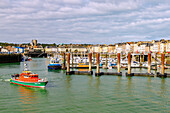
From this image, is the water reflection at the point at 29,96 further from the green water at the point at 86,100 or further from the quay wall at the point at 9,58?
the quay wall at the point at 9,58

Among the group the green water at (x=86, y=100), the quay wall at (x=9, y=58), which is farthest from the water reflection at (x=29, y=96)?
the quay wall at (x=9, y=58)

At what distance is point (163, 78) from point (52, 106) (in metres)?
33.8

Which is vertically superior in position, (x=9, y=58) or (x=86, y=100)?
(x=9, y=58)

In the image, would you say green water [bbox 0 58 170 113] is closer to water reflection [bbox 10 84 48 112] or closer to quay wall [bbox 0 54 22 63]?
water reflection [bbox 10 84 48 112]

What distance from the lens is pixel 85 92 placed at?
→ 38156 mm

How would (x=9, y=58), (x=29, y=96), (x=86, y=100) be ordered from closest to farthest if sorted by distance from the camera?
(x=86, y=100) → (x=29, y=96) → (x=9, y=58)

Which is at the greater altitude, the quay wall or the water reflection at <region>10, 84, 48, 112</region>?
the quay wall

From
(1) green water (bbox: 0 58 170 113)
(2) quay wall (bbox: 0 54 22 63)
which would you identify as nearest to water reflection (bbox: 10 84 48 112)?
(1) green water (bbox: 0 58 170 113)

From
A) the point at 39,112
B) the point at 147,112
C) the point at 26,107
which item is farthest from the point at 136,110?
the point at 26,107

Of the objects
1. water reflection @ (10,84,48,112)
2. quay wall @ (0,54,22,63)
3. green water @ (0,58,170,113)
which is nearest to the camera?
green water @ (0,58,170,113)

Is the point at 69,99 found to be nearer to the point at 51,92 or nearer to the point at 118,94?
the point at 51,92

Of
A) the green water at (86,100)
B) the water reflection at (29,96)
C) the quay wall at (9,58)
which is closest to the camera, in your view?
the green water at (86,100)

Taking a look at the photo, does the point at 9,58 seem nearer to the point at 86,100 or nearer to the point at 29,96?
the point at 29,96

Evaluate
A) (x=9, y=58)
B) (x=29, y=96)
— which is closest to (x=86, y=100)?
(x=29, y=96)
